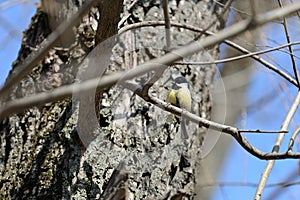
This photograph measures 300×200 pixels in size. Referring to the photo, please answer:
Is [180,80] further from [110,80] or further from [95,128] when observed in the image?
[110,80]

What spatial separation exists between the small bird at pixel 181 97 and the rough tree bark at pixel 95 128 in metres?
0.02

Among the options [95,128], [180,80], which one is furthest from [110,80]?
[180,80]

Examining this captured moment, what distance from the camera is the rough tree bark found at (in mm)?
1050

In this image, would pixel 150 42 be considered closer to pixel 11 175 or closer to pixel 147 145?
pixel 147 145

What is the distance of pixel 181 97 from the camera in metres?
1.16

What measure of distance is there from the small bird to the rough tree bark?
0.02 meters

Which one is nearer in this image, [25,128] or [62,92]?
[62,92]

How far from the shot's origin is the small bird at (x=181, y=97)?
3.78 feet

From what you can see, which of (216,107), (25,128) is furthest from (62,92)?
(216,107)

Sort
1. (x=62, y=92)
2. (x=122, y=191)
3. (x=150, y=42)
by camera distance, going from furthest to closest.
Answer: (x=150, y=42), (x=122, y=191), (x=62, y=92)

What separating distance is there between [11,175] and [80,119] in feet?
0.57

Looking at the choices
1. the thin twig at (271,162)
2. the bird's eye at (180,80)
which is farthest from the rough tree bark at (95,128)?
the thin twig at (271,162)

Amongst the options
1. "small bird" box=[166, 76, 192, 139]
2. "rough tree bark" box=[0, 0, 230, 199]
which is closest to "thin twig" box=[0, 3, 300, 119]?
"rough tree bark" box=[0, 0, 230, 199]

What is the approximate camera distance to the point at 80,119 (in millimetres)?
1080
